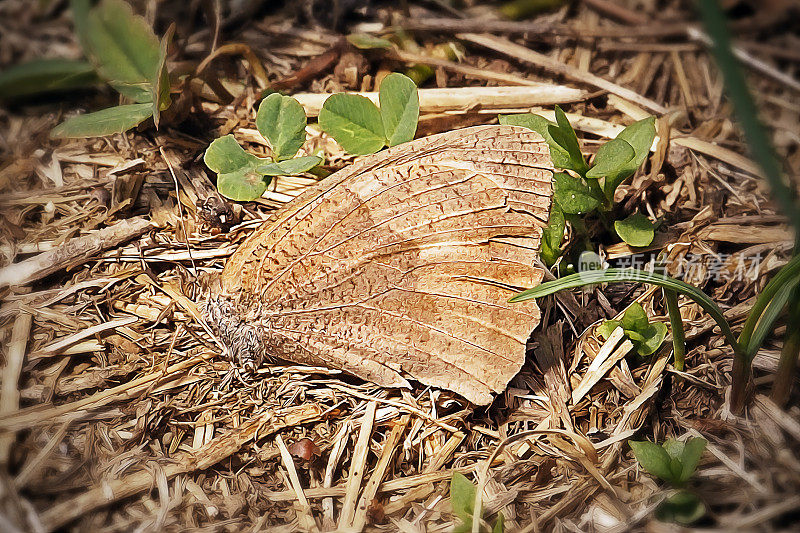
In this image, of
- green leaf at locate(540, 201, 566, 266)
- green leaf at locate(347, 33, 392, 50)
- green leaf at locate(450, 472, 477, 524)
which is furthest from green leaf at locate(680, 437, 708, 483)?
green leaf at locate(347, 33, 392, 50)

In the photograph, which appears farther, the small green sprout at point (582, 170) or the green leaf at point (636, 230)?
the green leaf at point (636, 230)

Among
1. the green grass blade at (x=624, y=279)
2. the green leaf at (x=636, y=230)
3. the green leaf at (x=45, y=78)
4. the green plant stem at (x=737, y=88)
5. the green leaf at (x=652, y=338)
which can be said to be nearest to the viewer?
the green plant stem at (x=737, y=88)

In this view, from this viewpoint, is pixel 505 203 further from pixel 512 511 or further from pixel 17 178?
pixel 17 178

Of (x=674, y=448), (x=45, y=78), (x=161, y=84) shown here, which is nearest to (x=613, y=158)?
(x=674, y=448)

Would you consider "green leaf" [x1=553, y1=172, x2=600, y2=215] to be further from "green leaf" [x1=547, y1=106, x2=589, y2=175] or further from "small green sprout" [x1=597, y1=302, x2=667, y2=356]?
"small green sprout" [x1=597, y1=302, x2=667, y2=356]

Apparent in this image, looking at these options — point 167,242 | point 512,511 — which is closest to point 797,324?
point 512,511

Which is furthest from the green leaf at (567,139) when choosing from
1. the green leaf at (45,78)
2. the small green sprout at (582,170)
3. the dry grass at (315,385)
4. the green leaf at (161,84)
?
the green leaf at (45,78)

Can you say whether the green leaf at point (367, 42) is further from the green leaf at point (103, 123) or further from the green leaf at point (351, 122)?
the green leaf at point (103, 123)
